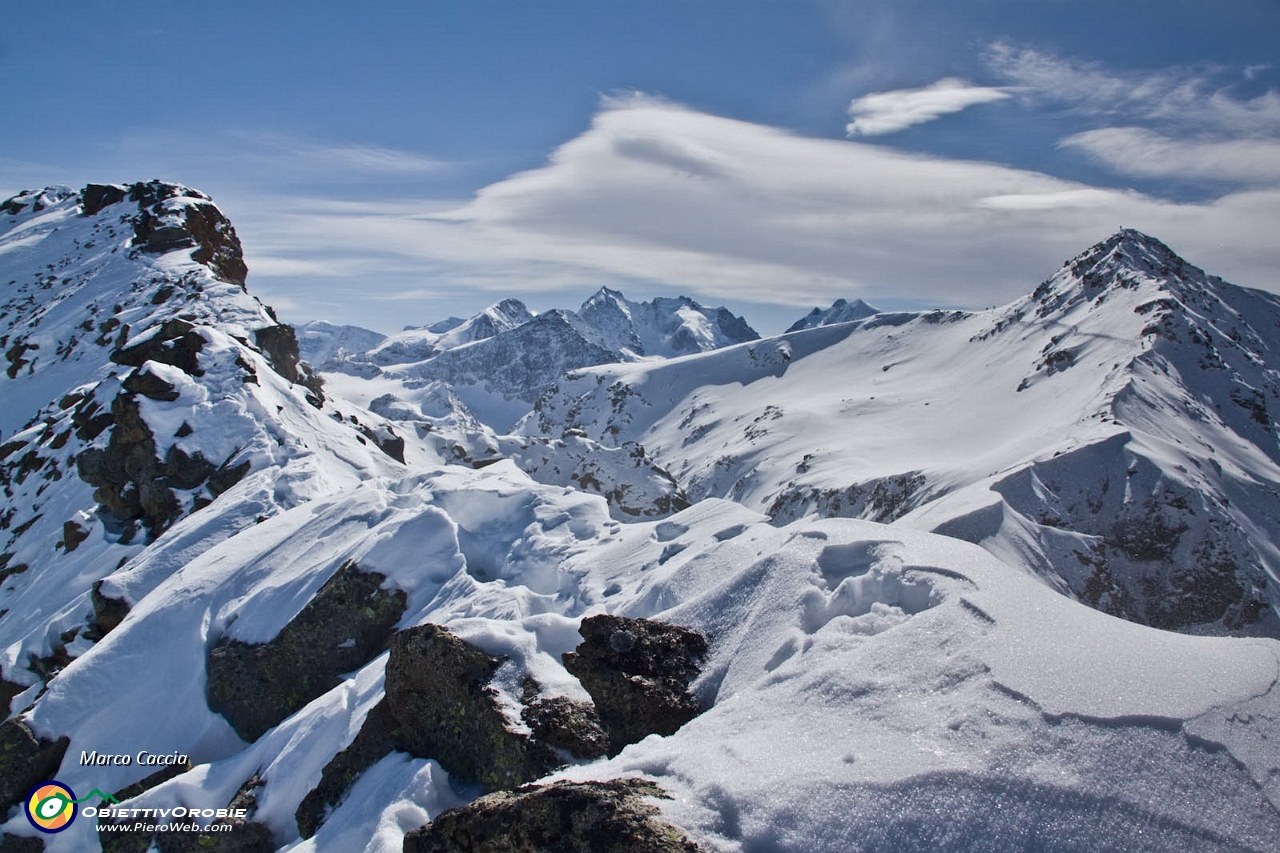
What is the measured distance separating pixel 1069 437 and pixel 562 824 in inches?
2084

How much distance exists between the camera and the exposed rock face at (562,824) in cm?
468

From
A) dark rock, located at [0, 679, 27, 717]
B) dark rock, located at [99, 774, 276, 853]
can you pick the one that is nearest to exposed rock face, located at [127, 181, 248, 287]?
dark rock, located at [0, 679, 27, 717]

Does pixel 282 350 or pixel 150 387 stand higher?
pixel 282 350

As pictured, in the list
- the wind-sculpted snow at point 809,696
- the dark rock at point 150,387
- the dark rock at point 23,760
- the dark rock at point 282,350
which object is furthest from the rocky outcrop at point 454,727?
the dark rock at point 282,350

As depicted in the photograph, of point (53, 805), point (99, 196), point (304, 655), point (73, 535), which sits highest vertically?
point (99, 196)

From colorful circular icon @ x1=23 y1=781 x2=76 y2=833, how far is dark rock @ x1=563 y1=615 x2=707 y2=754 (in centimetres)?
1050

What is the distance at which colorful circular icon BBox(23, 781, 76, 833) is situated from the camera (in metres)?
11.9

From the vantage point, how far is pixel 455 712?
8.54 meters

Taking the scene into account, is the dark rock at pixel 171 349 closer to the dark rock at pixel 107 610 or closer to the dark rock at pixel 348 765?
the dark rock at pixel 107 610

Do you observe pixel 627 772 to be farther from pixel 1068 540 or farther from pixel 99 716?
pixel 1068 540

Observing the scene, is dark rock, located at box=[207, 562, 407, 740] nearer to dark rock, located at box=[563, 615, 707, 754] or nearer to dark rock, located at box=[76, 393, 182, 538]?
dark rock, located at box=[563, 615, 707, 754]

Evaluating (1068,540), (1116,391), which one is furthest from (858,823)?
(1116,391)

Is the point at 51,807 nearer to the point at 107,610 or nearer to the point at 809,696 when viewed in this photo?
the point at 107,610

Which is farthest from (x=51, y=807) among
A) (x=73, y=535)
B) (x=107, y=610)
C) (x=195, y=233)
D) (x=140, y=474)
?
(x=195, y=233)
